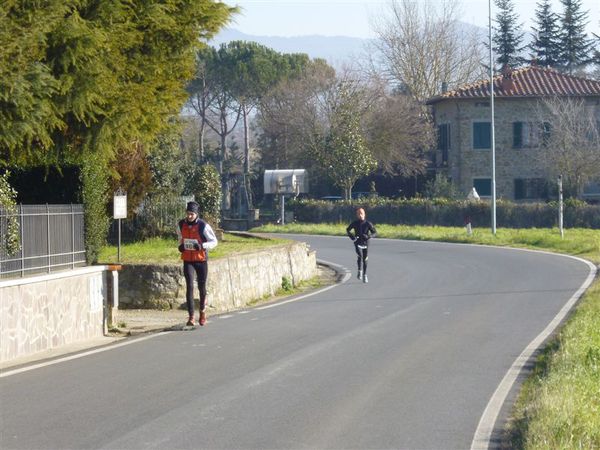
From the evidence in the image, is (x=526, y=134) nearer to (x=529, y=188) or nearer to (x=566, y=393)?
(x=529, y=188)

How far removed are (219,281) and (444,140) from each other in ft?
151

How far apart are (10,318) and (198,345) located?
2395 mm

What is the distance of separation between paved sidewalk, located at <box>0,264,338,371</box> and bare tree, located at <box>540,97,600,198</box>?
40042 mm

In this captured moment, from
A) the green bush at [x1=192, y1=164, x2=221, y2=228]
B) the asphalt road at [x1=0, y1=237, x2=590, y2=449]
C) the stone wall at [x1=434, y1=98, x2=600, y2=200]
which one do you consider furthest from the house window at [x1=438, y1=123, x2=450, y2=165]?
the asphalt road at [x1=0, y1=237, x2=590, y2=449]

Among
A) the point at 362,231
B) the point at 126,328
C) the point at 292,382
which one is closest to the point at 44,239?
the point at 126,328

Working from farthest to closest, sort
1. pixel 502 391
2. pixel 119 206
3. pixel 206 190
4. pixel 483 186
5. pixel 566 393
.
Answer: pixel 483 186
pixel 206 190
pixel 119 206
pixel 502 391
pixel 566 393

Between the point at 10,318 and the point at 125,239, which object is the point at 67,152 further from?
the point at 125,239

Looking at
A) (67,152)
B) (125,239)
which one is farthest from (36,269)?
(125,239)

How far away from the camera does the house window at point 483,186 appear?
206 ft

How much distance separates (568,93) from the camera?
63.1 metres

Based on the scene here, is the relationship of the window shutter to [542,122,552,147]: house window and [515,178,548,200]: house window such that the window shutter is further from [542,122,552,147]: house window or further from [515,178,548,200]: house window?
[515,178,548,200]: house window

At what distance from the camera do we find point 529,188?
62938 mm

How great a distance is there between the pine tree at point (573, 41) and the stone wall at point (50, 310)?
82.3 metres

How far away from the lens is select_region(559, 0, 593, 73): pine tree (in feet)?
301
